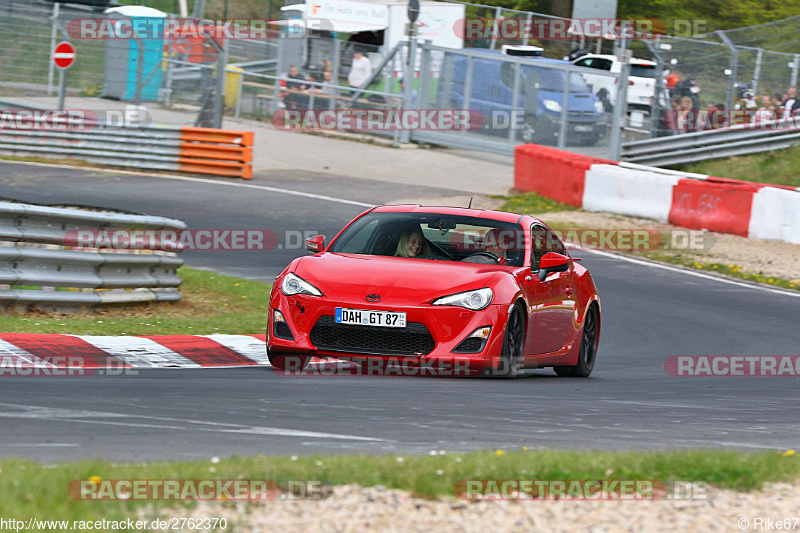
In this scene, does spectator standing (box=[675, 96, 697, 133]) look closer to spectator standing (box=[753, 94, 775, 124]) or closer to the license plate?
spectator standing (box=[753, 94, 775, 124])

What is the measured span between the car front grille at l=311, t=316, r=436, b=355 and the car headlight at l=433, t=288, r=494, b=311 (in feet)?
0.84

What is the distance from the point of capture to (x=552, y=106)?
90.6 feet

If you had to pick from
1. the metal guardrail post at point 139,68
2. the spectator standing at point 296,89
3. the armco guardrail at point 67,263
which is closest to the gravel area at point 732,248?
the armco guardrail at point 67,263

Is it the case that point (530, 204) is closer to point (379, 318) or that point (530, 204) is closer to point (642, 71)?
point (642, 71)

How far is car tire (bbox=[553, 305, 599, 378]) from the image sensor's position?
10.6 meters

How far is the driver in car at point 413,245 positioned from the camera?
9688 millimetres

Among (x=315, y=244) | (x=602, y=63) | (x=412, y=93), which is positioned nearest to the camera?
(x=315, y=244)

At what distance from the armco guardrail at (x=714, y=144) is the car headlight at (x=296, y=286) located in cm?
1717

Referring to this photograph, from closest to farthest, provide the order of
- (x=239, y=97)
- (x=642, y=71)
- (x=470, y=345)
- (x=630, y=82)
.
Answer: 1. (x=470, y=345)
2. (x=630, y=82)
3. (x=642, y=71)
4. (x=239, y=97)

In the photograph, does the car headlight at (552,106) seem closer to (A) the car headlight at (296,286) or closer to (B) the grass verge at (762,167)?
(B) the grass verge at (762,167)

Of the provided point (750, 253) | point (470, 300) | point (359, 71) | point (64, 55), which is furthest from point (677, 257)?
point (64, 55)

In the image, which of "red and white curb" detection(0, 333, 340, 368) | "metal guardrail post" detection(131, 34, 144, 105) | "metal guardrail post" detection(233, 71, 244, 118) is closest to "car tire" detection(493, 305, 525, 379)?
"red and white curb" detection(0, 333, 340, 368)

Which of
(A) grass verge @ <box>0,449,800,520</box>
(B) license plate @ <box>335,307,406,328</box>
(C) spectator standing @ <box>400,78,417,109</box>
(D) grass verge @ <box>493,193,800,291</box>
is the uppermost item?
(C) spectator standing @ <box>400,78,417,109</box>

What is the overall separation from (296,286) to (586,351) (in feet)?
10.1
